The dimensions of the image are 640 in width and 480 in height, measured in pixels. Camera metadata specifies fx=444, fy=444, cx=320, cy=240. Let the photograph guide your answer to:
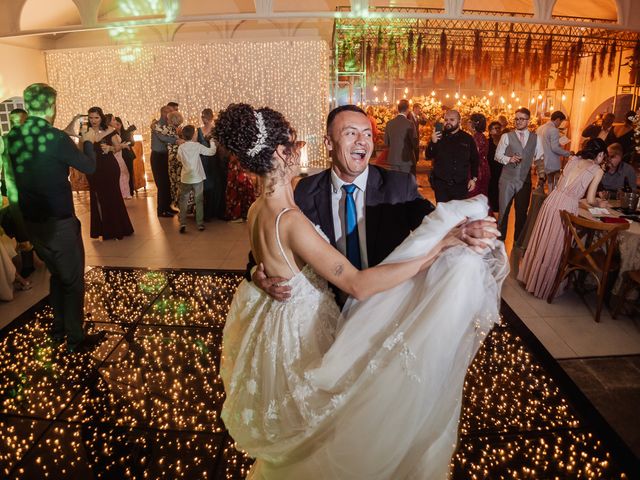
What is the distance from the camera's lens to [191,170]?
20.7ft

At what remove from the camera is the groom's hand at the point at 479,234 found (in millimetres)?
1478

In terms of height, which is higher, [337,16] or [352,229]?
[337,16]

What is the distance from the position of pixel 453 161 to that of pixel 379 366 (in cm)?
457

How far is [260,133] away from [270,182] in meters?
0.19

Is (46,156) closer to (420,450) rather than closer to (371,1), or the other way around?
(420,450)

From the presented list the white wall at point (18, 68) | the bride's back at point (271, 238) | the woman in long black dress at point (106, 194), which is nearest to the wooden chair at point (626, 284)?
the bride's back at point (271, 238)

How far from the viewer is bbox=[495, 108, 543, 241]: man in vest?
17.9ft

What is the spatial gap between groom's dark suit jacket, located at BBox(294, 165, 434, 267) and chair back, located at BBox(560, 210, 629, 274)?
6.95 feet

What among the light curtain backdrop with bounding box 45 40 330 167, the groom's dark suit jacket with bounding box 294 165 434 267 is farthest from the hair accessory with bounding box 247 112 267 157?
the light curtain backdrop with bounding box 45 40 330 167

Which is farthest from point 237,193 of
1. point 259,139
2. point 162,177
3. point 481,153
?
point 259,139

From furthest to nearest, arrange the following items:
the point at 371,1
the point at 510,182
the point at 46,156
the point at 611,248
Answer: the point at 371,1
the point at 510,182
the point at 611,248
the point at 46,156

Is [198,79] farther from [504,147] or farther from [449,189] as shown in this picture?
[504,147]

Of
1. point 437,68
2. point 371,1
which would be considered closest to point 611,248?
point 437,68

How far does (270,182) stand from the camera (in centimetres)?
173
